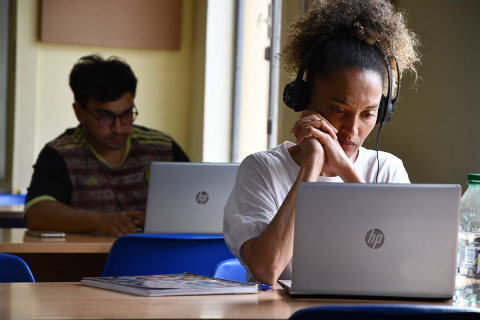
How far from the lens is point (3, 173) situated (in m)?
4.56

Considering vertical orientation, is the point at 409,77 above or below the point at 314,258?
above

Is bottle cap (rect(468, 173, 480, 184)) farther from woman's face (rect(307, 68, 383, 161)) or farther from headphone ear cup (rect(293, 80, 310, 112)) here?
headphone ear cup (rect(293, 80, 310, 112))

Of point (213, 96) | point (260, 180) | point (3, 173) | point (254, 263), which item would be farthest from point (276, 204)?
point (3, 173)

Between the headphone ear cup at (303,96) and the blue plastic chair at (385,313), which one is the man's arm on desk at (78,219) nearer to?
the headphone ear cup at (303,96)

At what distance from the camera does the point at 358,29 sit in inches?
58.7

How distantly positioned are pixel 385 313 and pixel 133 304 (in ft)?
1.29

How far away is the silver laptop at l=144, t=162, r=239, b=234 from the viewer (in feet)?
6.13

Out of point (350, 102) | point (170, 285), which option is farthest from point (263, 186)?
point (170, 285)

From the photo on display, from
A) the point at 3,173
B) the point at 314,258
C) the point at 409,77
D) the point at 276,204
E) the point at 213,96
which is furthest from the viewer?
the point at 3,173

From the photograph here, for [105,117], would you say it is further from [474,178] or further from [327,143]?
[474,178]

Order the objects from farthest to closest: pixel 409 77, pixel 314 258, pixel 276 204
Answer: pixel 409 77, pixel 276 204, pixel 314 258

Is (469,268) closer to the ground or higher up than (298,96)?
closer to the ground

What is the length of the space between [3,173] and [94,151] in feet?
7.67

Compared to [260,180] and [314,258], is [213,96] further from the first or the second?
[314,258]
